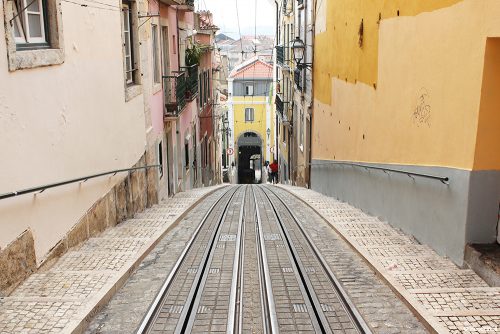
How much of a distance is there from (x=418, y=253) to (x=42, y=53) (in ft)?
17.7

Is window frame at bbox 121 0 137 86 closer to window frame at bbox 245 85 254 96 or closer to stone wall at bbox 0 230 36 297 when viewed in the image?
stone wall at bbox 0 230 36 297

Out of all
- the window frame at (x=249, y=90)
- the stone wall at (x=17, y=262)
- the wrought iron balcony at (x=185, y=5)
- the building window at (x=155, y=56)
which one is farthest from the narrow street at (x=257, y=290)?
the window frame at (x=249, y=90)

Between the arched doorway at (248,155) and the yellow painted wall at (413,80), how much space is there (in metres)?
37.4

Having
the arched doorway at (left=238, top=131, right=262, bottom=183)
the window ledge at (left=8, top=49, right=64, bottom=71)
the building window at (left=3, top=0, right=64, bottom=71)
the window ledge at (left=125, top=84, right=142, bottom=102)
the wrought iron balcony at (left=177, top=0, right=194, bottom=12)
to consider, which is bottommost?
the arched doorway at (left=238, top=131, right=262, bottom=183)

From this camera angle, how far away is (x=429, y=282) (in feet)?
18.9

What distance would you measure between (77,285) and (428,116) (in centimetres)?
500

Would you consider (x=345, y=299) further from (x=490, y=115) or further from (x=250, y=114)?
(x=250, y=114)

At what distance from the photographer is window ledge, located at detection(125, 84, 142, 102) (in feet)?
32.0

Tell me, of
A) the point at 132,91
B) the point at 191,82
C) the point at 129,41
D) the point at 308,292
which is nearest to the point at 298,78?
the point at 191,82

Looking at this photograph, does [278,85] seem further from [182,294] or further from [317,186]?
[182,294]

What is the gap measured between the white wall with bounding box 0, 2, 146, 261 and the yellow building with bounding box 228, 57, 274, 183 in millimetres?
36952

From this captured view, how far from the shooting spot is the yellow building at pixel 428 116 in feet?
19.0

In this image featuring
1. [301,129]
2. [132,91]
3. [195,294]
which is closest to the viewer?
[195,294]

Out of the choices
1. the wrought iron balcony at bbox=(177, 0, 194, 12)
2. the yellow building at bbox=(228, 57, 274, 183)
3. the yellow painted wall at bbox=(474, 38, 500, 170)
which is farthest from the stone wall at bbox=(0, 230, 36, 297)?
the yellow building at bbox=(228, 57, 274, 183)
